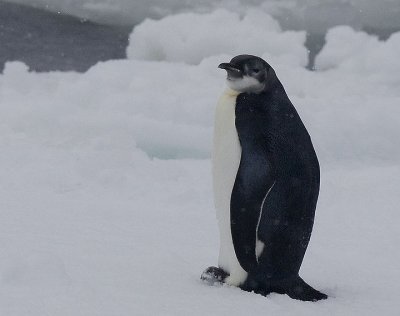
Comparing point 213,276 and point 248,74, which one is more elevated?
point 248,74

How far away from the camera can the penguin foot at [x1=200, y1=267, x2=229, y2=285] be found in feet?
8.89

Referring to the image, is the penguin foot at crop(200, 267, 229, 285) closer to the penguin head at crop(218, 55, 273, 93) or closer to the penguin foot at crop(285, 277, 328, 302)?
the penguin foot at crop(285, 277, 328, 302)

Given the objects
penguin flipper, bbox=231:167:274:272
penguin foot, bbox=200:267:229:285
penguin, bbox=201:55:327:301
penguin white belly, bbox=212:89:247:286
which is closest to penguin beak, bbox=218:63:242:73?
penguin, bbox=201:55:327:301

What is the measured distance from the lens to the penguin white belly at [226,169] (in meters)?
2.64

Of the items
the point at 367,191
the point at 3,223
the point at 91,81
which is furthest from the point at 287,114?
the point at 91,81

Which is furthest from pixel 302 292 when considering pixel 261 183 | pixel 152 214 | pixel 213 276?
pixel 152 214

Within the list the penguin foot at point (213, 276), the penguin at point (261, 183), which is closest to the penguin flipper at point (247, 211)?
the penguin at point (261, 183)

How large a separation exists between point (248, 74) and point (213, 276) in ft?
2.74

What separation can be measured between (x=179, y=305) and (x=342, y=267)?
1.39m

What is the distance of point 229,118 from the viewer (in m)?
2.66

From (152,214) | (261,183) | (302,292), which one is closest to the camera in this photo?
(261,183)

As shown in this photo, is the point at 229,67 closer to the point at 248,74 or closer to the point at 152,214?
the point at 248,74

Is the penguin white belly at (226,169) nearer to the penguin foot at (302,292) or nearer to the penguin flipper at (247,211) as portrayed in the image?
the penguin flipper at (247,211)

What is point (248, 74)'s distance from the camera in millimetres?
2658
